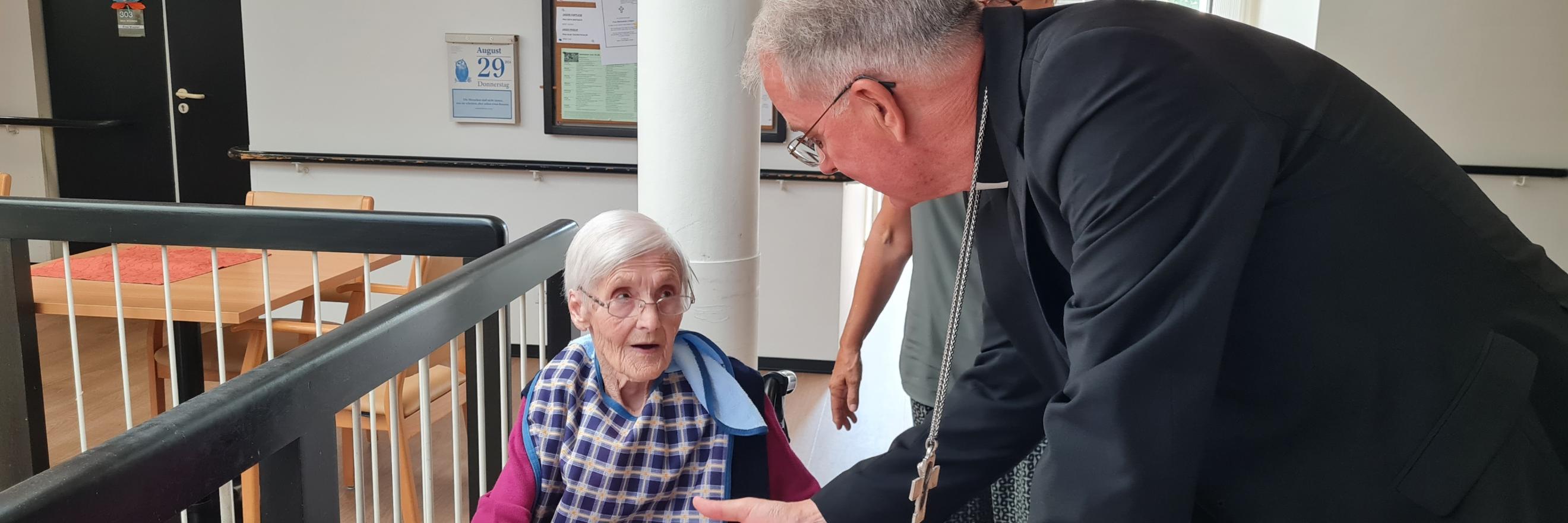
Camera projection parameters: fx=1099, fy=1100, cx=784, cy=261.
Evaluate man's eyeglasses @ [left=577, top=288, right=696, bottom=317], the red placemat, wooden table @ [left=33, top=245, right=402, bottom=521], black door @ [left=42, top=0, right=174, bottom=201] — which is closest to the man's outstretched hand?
man's eyeglasses @ [left=577, top=288, right=696, bottom=317]

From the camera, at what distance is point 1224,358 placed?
2.87ft

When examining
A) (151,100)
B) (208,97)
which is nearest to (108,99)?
(151,100)

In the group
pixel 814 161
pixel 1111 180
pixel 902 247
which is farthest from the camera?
pixel 902 247

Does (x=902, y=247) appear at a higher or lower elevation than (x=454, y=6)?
lower

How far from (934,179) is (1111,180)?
298mm

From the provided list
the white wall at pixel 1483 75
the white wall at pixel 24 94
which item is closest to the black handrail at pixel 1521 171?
the white wall at pixel 1483 75

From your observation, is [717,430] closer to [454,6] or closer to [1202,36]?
[1202,36]

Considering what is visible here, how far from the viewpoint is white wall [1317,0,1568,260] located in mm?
4445

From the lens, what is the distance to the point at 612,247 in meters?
1.56

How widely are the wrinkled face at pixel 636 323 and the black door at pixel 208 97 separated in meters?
5.00

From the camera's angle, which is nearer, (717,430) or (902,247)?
(717,430)

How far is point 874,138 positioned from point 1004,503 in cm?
96

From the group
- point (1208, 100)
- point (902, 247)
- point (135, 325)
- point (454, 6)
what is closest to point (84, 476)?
point (1208, 100)

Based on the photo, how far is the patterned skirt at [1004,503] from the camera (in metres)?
1.70
